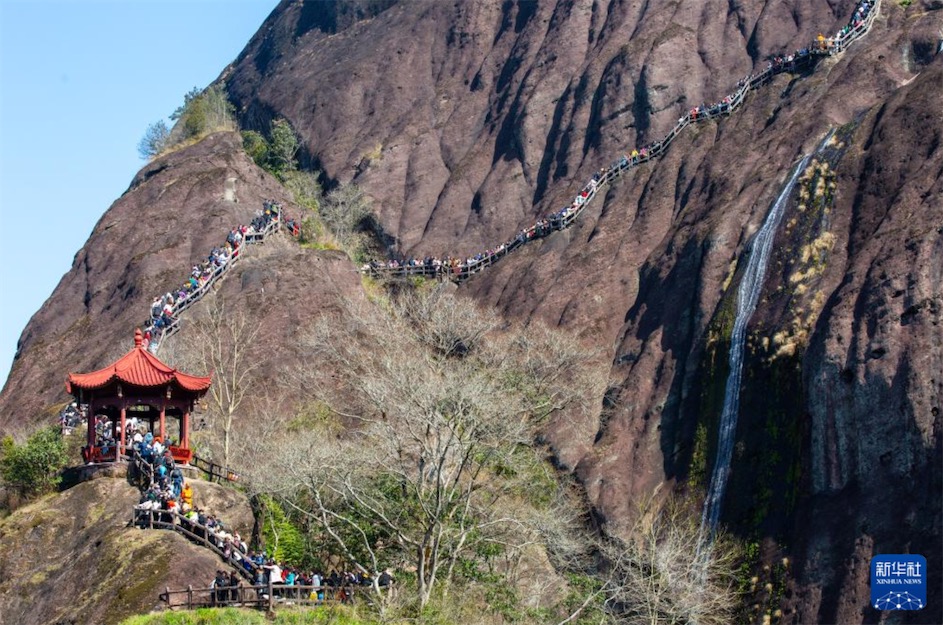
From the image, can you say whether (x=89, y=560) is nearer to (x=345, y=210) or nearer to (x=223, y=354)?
(x=223, y=354)

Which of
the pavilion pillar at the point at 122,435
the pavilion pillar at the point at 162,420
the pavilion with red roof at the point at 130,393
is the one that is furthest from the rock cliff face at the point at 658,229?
the pavilion pillar at the point at 122,435

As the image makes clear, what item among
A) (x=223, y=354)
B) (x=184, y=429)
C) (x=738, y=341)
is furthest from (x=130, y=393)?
(x=738, y=341)

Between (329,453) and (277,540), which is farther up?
(329,453)

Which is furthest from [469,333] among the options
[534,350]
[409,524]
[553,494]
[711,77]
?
[711,77]

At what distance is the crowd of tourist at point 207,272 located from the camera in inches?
2226

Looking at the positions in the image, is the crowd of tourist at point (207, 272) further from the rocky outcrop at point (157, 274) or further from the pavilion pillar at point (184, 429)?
the pavilion pillar at point (184, 429)

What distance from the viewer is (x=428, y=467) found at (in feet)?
124

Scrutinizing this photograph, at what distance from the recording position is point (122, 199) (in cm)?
7625

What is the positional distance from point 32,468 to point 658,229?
30.5m

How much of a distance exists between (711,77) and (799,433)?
32.8 meters

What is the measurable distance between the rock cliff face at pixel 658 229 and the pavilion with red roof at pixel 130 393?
49.1 feet

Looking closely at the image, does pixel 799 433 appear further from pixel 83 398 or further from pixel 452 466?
pixel 83 398

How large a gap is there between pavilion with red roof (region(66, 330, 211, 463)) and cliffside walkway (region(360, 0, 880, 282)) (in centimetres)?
2704

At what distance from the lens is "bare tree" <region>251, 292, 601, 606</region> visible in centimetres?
3700
